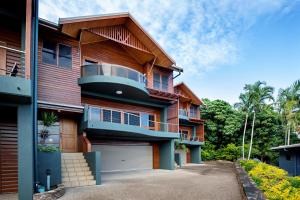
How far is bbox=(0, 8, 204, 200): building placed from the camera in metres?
7.48

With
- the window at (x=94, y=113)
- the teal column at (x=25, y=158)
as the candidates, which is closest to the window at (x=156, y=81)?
the window at (x=94, y=113)

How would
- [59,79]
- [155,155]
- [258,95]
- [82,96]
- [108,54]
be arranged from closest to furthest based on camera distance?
[59,79] < [82,96] < [108,54] < [155,155] < [258,95]

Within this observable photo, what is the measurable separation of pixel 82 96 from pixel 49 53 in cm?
344

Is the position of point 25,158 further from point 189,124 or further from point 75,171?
point 189,124

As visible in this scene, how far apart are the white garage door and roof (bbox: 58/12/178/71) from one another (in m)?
7.11

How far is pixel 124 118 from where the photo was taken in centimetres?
1563

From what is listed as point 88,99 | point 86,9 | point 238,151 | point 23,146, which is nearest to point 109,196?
point 23,146

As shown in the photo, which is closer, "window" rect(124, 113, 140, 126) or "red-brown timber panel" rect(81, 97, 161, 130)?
"window" rect(124, 113, 140, 126)

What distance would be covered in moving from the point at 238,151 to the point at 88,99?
2297cm

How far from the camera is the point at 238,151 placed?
102ft

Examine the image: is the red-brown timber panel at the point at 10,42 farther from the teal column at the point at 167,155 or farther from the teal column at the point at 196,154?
the teal column at the point at 196,154

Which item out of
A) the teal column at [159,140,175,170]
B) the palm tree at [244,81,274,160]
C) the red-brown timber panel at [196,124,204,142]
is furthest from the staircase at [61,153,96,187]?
the palm tree at [244,81,274,160]

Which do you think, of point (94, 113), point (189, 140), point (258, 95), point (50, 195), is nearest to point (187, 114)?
Answer: point (189, 140)

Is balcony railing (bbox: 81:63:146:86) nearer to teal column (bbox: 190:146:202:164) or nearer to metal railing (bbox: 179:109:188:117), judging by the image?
metal railing (bbox: 179:109:188:117)
